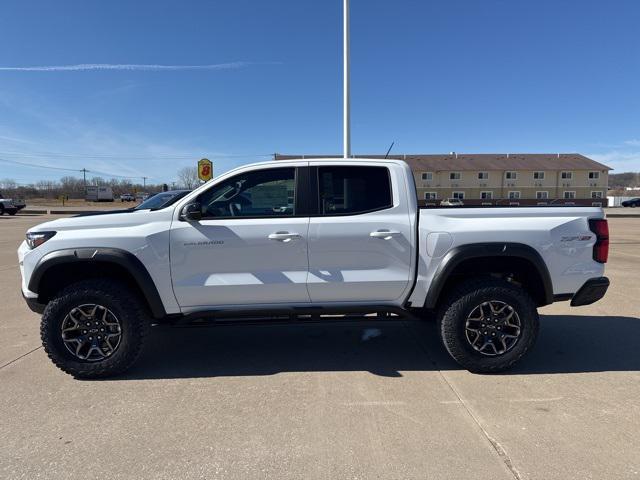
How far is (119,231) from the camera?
365 cm

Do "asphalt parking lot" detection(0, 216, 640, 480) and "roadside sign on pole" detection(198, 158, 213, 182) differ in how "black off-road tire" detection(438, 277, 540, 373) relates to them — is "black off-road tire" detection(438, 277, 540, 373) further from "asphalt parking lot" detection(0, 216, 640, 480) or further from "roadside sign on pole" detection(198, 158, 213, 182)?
"roadside sign on pole" detection(198, 158, 213, 182)

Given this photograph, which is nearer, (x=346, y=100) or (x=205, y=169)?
(x=346, y=100)

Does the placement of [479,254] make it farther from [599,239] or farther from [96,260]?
[96,260]

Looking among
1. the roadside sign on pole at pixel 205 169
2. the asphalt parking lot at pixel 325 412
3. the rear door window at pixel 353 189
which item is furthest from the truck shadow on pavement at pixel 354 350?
the roadside sign on pole at pixel 205 169

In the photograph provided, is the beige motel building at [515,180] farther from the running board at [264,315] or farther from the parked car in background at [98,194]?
the running board at [264,315]

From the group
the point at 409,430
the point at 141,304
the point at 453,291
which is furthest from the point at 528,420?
the point at 141,304

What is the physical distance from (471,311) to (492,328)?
0.27 metres

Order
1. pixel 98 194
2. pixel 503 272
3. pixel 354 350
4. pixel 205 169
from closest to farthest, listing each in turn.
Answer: pixel 503 272
pixel 354 350
pixel 205 169
pixel 98 194

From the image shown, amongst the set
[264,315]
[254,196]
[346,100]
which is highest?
[346,100]

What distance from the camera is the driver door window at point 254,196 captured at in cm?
379

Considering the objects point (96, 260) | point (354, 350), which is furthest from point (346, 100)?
point (96, 260)

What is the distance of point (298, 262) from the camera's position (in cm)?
371

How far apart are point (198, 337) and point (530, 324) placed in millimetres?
3548

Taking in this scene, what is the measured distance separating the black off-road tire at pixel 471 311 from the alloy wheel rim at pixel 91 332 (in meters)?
2.94
